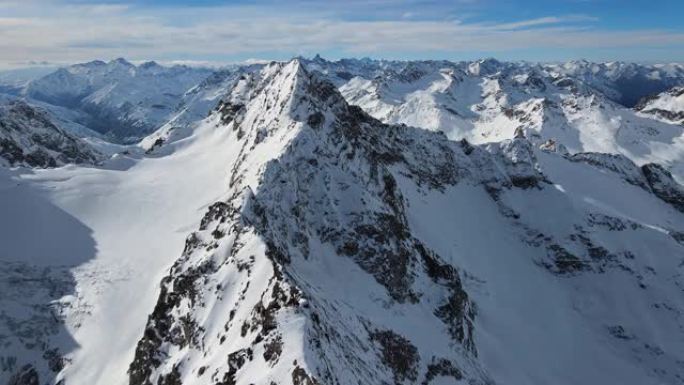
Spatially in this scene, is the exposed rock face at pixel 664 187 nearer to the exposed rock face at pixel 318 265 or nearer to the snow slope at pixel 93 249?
the exposed rock face at pixel 318 265

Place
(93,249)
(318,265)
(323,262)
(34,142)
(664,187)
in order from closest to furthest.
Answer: (318,265) < (323,262) < (93,249) < (664,187) < (34,142)

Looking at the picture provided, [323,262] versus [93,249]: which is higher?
[323,262]

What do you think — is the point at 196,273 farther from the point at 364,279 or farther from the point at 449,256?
the point at 449,256

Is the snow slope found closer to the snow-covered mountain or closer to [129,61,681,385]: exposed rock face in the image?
the snow-covered mountain

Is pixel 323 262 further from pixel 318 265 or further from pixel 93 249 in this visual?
pixel 93 249

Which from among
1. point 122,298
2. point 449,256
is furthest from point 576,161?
point 122,298

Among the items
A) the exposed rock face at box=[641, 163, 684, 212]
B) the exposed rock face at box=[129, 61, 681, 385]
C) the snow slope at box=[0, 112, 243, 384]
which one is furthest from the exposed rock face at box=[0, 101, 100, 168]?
the exposed rock face at box=[641, 163, 684, 212]

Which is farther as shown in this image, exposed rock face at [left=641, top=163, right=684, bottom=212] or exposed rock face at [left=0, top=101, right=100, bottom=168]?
exposed rock face at [left=641, top=163, right=684, bottom=212]

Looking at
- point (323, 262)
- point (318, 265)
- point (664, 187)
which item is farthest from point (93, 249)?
point (664, 187)
